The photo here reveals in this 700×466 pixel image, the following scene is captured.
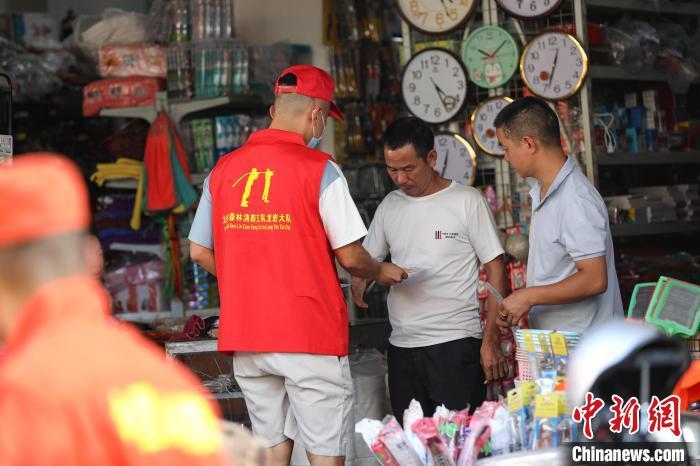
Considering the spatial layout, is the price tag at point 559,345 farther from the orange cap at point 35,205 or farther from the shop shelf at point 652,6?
the shop shelf at point 652,6

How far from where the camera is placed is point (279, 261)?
12.4 ft

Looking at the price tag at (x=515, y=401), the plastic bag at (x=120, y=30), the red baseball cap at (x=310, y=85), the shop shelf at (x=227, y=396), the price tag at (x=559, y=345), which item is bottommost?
the shop shelf at (x=227, y=396)

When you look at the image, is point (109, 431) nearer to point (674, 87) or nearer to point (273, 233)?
point (273, 233)

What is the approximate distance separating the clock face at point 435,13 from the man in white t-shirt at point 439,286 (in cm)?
156

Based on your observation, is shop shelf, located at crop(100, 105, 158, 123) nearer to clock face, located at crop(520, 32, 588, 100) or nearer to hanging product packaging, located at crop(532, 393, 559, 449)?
clock face, located at crop(520, 32, 588, 100)

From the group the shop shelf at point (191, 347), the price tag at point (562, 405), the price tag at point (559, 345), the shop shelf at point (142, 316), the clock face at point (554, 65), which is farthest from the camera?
the shop shelf at point (142, 316)

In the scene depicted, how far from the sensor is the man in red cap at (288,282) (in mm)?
3777

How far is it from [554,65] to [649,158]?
3.52ft

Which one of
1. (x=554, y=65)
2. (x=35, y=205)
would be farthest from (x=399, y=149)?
(x=35, y=205)

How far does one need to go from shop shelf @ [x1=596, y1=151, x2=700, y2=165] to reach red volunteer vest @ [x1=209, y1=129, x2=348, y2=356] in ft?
8.39

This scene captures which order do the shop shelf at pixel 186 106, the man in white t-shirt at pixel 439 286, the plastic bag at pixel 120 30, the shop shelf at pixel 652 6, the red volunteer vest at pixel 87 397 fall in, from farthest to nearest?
the plastic bag at pixel 120 30 → the shop shelf at pixel 186 106 → the shop shelf at pixel 652 6 → the man in white t-shirt at pixel 439 286 → the red volunteer vest at pixel 87 397

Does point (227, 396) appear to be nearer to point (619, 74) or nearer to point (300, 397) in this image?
point (300, 397)

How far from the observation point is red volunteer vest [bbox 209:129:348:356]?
3.77 meters

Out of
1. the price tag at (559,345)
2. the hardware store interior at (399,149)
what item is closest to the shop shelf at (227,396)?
the hardware store interior at (399,149)
